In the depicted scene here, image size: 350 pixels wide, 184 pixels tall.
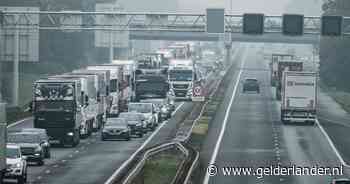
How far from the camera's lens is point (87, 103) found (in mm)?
70062

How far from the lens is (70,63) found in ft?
548

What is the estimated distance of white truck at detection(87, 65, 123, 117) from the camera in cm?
8762

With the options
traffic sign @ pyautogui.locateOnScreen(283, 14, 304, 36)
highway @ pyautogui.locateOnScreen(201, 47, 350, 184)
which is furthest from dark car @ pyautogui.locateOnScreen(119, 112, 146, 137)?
traffic sign @ pyautogui.locateOnScreen(283, 14, 304, 36)

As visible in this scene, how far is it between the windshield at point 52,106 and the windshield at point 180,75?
4982 cm

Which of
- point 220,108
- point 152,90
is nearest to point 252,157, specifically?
point 152,90

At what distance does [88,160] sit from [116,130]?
45.7 ft

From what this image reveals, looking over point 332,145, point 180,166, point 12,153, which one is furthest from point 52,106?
point 12,153

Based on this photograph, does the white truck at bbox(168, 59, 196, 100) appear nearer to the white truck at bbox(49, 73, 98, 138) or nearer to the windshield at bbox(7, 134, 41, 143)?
the white truck at bbox(49, 73, 98, 138)

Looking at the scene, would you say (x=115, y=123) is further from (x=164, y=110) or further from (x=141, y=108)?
(x=164, y=110)

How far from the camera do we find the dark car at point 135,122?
2953 inches

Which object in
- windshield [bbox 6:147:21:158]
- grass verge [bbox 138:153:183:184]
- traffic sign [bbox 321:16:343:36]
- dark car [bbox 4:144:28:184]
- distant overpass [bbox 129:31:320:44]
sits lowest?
grass verge [bbox 138:153:183:184]

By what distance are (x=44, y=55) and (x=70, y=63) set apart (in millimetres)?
10513

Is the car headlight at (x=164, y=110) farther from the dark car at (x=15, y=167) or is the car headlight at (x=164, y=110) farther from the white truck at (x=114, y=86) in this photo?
the dark car at (x=15, y=167)

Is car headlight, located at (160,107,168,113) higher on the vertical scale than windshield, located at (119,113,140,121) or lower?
lower
